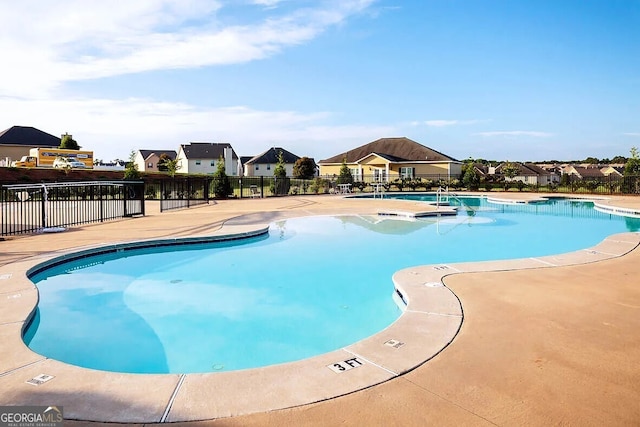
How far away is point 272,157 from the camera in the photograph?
56188 mm

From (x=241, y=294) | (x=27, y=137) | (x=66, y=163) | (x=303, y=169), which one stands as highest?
(x=27, y=137)

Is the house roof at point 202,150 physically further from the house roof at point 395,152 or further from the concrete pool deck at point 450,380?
the concrete pool deck at point 450,380

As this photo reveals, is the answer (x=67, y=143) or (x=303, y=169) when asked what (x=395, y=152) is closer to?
(x=303, y=169)

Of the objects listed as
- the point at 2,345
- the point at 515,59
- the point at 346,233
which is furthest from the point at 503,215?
the point at 2,345

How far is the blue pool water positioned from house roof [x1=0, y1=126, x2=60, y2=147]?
4617 cm

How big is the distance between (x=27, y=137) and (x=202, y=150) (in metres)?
19.0

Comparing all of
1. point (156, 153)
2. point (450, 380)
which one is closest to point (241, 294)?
point (450, 380)

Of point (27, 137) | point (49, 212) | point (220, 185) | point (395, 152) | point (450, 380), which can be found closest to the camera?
point (450, 380)

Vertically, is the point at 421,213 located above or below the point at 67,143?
below

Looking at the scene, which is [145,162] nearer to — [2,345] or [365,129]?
[365,129]

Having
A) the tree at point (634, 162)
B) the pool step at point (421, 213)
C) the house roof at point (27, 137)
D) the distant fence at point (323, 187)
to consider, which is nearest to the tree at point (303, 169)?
the distant fence at point (323, 187)

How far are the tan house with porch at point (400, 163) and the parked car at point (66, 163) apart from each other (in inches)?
781

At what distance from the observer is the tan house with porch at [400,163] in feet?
124

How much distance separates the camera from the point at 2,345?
350cm
